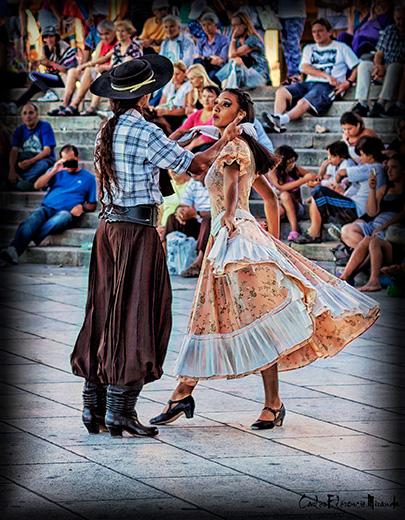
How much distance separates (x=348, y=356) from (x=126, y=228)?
263 centimetres

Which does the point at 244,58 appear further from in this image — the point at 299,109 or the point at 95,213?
the point at 299,109

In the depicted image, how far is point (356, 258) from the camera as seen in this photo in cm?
986

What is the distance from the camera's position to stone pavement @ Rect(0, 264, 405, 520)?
3.93 meters

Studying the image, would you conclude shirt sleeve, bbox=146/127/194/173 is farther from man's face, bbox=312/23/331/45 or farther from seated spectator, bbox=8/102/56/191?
seated spectator, bbox=8/102/56/191

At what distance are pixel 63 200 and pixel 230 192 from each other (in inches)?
278

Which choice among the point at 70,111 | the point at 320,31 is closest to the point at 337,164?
the point at 70,111

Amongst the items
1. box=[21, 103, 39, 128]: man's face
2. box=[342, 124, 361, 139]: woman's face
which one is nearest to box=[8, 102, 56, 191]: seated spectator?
box=[21, 103, 39, 128]: man's face

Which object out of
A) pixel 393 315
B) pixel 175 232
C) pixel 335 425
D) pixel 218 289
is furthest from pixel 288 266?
pixel 175 232

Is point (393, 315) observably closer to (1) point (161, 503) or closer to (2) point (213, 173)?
(2) point (213, 173)

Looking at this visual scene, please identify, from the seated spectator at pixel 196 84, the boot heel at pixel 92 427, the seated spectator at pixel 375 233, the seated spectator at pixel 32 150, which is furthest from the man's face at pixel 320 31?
the seated spectator at pixel 32 150

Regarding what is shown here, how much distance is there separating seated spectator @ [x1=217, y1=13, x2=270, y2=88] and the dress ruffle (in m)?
0.85

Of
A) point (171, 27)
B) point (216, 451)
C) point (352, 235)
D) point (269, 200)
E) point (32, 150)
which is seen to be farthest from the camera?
point (32, 150)

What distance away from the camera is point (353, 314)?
5.35 m

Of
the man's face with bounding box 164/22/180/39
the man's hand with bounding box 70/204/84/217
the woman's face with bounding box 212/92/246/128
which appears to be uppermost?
the man's face with bounding box 164/22/180/39
